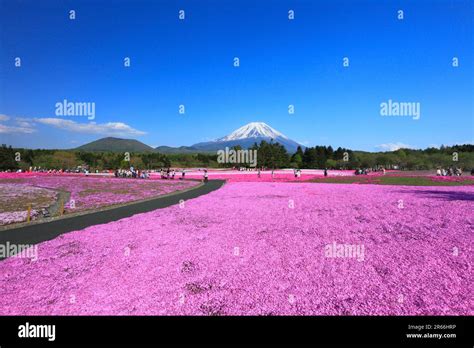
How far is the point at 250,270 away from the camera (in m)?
7.40

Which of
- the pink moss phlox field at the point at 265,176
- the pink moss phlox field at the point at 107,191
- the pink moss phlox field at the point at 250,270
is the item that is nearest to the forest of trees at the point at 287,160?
the pink moss phlox field at the point at 265,176

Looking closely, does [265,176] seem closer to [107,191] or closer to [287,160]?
[107,191]

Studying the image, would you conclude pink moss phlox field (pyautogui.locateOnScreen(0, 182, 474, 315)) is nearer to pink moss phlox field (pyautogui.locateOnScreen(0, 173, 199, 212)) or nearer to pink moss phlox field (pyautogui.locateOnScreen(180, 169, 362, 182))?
pink moss phlox field (pyautogui.locateOnScreen(0, 173, 199, 212))

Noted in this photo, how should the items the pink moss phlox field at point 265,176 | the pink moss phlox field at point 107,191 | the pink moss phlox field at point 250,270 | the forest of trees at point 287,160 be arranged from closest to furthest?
the pink moss phlox field at point 250,270 < the pink moss phlox field at point 107,191 < the pink moss phlox field at point 265,176 < the forest of trees at point 287,160

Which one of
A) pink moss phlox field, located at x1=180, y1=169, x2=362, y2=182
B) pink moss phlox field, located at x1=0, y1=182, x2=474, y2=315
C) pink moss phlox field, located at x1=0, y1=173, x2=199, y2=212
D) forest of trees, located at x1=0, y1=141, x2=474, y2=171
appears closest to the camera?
pink moss phlox field, located at x1=0, y1=182, x2=474, y2=315

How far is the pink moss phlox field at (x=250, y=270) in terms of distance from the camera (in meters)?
5.56

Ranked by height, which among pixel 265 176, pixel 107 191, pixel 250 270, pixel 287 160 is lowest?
pixel 250 270

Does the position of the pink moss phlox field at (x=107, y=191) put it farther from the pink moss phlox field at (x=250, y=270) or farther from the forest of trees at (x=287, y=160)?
the forest of trees at (x=287, y=160)

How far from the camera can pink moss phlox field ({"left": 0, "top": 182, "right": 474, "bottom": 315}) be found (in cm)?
556

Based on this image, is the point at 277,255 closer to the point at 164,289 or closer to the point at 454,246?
the point at 164,289

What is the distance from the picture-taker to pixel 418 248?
342 inches

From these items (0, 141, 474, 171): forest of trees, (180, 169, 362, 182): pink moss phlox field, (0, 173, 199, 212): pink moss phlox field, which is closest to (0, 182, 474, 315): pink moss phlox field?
(0, 173, 199, 212): pink moss phlox field

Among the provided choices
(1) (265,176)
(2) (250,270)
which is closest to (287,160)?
(1) (265,176)
